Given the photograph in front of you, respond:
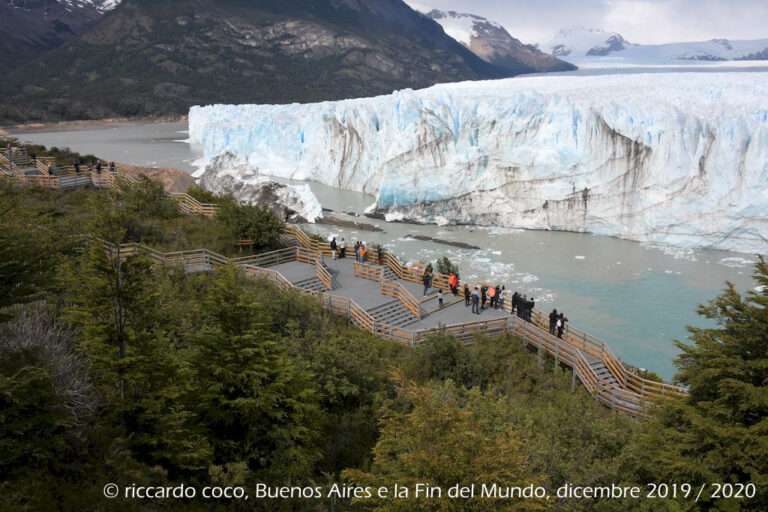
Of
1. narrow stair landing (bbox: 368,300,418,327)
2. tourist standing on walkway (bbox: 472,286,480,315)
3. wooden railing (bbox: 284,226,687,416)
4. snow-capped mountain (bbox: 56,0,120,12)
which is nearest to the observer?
wooden railing (bbox: 284,226,687,416)

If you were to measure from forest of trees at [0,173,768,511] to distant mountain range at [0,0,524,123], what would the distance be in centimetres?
9518

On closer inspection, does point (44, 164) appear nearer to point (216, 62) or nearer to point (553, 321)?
point (553, 321)

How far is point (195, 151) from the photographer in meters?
55.6

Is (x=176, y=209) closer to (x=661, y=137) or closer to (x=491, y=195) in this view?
(x=491, y=195)

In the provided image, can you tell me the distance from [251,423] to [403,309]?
6.84m

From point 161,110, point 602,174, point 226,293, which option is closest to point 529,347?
point 226,293

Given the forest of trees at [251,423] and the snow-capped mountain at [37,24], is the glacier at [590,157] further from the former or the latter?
the snow-capped mountain at [37,24]

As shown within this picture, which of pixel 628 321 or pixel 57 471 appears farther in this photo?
pixel 628 321

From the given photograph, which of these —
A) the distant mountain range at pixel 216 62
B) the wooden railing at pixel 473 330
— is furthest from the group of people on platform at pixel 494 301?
the distant mountain range at pixel 216 62

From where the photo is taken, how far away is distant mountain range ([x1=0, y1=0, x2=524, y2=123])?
99.4 metres

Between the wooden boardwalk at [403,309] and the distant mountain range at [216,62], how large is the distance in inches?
3456

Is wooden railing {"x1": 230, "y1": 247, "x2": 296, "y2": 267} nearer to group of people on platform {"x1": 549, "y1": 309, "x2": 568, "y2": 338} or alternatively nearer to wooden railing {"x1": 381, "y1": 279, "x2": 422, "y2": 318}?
wooden railing {"x1": 381, "y1": 279, "x2": 422, "y2": 318}

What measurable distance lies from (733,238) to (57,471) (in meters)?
27.1

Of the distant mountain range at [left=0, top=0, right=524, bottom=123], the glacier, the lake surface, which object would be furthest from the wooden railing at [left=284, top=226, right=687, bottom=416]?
the distant mountain range at [left=0, top=0, right=524, bottom=123]
